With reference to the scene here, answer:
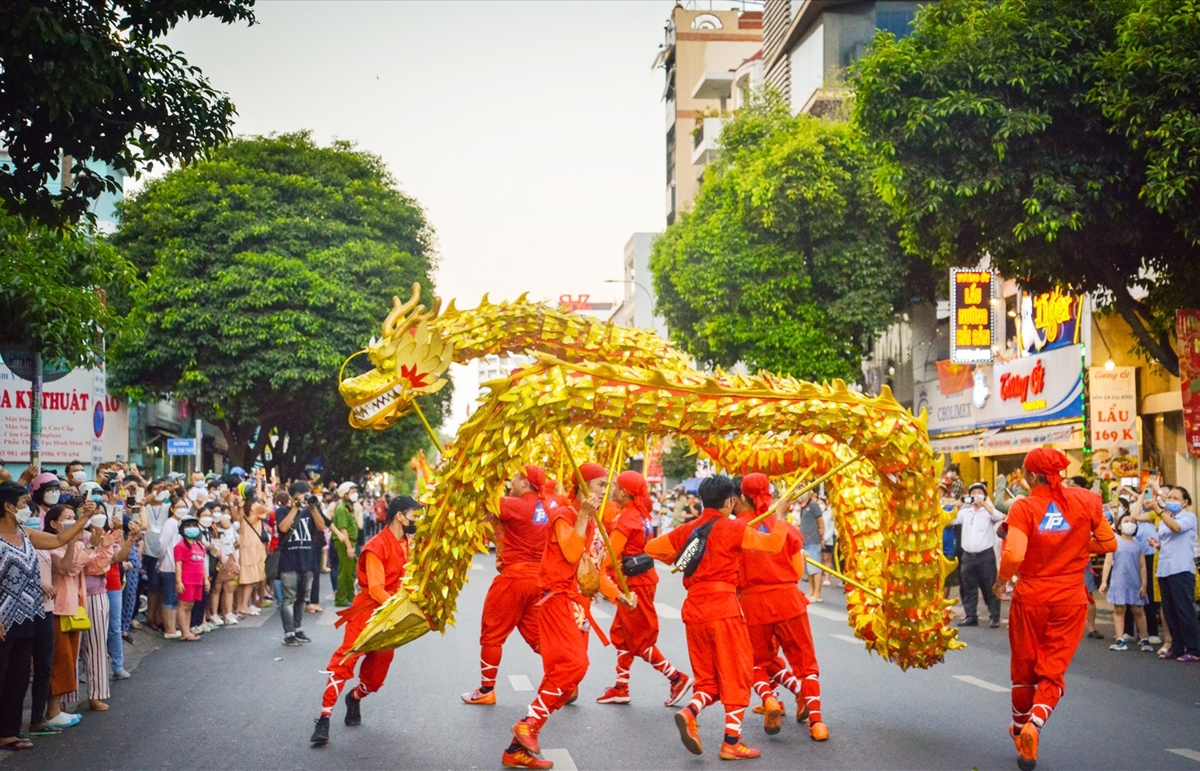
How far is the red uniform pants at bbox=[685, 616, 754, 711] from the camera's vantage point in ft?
26.7

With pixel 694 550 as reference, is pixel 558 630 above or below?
below

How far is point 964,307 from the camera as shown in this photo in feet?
90.8

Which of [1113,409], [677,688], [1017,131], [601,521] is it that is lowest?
[677,688]

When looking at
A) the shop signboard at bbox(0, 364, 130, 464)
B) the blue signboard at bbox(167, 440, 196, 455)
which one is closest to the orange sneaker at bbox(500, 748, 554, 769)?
the shop signboard at bbox(0, 364, 130, 464)

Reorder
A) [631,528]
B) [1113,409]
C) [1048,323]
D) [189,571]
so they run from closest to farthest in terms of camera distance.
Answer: [631,528] < [189,571] < [1113,409] < [1048,323]

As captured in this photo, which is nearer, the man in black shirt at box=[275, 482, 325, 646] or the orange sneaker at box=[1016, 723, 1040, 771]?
the orange sneaker at box=[1016, 723, 1040, 771]

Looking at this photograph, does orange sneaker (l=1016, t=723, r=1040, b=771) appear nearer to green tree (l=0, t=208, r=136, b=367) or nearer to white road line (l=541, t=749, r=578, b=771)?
white road line (l=541, t=749, r=578, b=771)

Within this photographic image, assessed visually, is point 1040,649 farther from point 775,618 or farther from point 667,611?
point 667,611

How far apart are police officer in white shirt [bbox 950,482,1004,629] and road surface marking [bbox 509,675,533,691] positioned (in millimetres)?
7015

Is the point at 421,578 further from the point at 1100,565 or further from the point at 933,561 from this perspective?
the point at 1100,565

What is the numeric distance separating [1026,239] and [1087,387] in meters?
8.51

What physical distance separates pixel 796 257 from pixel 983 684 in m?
20.0

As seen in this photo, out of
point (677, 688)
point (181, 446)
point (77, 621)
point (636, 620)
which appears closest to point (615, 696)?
point (677, 688)

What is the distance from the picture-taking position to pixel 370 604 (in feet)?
29.4
